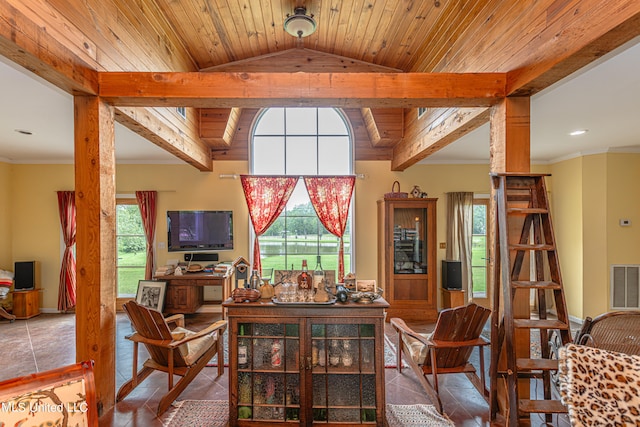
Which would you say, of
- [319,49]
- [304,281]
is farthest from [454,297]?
[319,49]

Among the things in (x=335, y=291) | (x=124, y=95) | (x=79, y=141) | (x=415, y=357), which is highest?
(x=124, y=95)

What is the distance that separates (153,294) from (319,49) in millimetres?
4459

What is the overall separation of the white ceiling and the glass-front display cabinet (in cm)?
234

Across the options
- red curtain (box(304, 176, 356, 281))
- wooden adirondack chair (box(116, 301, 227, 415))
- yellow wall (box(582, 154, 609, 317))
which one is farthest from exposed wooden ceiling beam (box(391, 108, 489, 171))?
→ wooden adirondack chair (box(116, 301, 227, 415))

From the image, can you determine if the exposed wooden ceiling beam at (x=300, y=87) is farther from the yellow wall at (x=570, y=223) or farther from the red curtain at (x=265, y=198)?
the yellow wall at (x=570, y=223)

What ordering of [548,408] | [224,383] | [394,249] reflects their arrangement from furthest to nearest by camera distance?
1. [394,249]
2. [224,383]
3. [548,408]

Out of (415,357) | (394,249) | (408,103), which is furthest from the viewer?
(394,249)

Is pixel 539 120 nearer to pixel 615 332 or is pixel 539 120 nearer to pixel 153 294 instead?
pixel 615 332

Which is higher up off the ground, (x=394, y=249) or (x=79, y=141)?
(x=79, y=141)

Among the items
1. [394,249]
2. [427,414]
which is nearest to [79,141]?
[427,414]

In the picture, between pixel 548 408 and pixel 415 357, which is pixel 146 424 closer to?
pixel 415 357

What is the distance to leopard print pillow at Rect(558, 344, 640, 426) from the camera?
1428 millimetres

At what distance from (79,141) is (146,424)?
2.19 m

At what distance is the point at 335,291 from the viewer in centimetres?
259
